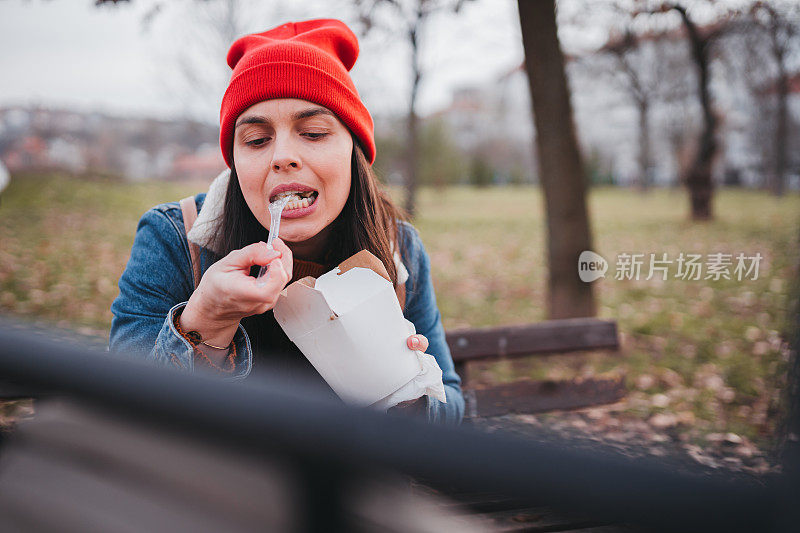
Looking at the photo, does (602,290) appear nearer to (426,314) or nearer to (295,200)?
(426,314)

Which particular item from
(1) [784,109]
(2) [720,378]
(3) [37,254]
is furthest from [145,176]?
(1) [784,109]

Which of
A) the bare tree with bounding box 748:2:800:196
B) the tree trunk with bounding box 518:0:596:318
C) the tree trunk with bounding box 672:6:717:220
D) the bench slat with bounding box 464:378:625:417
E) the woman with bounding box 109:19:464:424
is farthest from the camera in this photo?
the tree trunk with bounding box 672:6:717:220

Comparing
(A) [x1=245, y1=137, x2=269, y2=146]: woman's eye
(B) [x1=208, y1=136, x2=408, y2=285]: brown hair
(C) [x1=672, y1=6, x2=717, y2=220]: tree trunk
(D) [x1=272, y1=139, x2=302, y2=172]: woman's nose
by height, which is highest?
(C) [x1=672, y1=6, x2=717, y2=220]: tree trunk

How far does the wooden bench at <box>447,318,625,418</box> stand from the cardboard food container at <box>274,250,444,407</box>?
4.08 ft

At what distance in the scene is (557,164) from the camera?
4.28m

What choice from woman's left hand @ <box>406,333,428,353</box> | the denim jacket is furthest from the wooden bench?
woman's left hand @ <box>406,333,428,353</box>

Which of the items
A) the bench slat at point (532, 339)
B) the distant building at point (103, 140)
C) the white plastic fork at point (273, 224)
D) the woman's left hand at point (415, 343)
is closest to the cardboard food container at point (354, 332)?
the woman's left hand at point (415, 343)

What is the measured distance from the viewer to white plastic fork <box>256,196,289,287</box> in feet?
3.79

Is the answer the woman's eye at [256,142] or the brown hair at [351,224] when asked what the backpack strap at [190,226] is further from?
the woman's eye at [256,142]

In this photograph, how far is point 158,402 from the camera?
0.63 meters

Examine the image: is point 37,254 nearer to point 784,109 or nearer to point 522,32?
point 522,32

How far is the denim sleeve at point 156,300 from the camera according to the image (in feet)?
4.11

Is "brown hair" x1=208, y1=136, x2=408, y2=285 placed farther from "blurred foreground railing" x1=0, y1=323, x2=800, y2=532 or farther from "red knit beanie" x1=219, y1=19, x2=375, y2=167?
"blurred foreground railing" x1=0, y1=323, x2=800, y2=532

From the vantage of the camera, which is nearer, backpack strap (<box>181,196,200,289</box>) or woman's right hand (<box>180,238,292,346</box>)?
woman's right hand (<box>180,238,292,346</box>)
